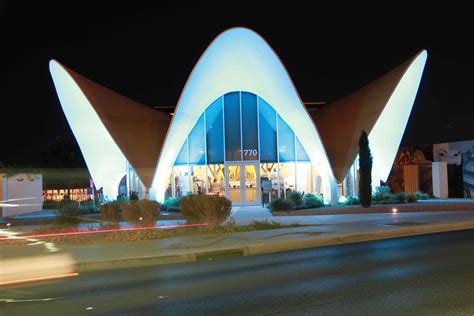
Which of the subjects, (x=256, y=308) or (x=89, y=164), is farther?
(x=89, y=164)

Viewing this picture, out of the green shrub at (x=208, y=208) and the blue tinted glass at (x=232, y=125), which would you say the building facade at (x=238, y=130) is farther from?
the green shrub at (x=208, y=208)

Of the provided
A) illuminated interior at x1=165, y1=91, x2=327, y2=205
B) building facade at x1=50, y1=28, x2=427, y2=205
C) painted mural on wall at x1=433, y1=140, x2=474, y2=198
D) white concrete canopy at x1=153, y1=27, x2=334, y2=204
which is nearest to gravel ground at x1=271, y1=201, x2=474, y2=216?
building facade at x1=50, y1=28, x2=427, y2=205

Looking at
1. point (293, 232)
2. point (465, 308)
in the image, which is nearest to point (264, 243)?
point (293, 232)

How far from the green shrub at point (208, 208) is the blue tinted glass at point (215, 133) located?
10.7 metres

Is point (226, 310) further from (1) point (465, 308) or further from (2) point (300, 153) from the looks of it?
(2) point (300, 153)

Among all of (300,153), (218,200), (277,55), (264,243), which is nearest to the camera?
(264,243)

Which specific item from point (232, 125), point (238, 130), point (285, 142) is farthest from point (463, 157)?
point (232, 125)

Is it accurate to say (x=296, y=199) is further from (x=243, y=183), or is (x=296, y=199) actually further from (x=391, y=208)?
(x=243, y=183)

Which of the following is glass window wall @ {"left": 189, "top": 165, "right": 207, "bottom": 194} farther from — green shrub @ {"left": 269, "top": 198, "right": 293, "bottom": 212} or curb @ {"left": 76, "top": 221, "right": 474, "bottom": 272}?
curb @ {"left": 76, "top": 221, "right": 474, "bottom": 272}

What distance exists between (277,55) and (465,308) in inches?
722

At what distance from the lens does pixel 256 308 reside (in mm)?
6164

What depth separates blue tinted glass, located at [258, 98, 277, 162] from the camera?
87.1 ft

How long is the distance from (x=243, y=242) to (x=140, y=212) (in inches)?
172

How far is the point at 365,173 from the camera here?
819 inches
